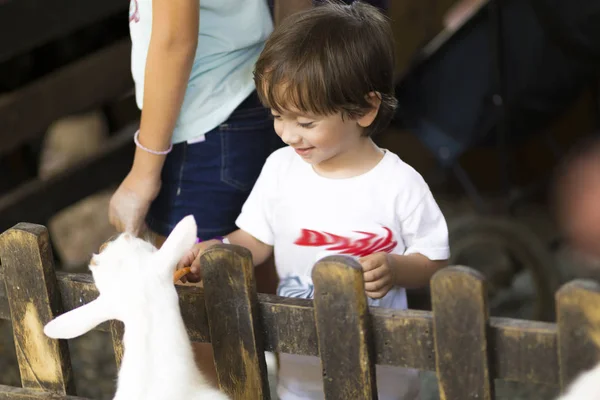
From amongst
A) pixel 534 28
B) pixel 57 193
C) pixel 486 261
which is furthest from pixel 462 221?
pixel 57 193

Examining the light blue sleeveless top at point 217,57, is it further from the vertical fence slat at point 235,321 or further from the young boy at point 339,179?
the vertical fence slat at point 235,321

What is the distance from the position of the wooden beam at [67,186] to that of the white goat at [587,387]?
221cm

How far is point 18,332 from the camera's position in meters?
1.71

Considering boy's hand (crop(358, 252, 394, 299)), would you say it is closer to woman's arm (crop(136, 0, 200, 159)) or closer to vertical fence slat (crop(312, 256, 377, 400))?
vertical fence slat (crop(312, 256, 377, 400))

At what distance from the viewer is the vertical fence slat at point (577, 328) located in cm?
119

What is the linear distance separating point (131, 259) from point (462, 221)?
1.93 metres

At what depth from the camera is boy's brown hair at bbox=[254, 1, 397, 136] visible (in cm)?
156

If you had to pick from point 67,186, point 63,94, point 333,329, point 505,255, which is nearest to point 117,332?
point 333,329

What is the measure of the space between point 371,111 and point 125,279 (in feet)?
1.83

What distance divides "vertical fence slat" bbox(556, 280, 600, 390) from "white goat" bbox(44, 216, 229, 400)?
21.3 inches

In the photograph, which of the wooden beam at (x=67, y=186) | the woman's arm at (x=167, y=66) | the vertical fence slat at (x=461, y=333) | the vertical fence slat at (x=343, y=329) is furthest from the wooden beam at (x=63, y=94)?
the vertical fence slat at (x=461, y=333)

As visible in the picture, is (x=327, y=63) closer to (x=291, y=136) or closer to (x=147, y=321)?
(x=291, y=136)

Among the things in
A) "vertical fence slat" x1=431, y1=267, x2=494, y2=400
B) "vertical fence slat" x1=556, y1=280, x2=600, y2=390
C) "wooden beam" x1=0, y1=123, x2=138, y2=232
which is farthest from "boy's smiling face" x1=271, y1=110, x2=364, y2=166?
"wooden beam" x1=0, y1=123, x2=138, y2=232

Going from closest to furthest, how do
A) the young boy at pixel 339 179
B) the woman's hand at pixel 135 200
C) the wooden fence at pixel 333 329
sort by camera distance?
the wooden fence at pixel 333 329 → the young boy at pixel 339 179 → the woman's hand at pixel 135 200
